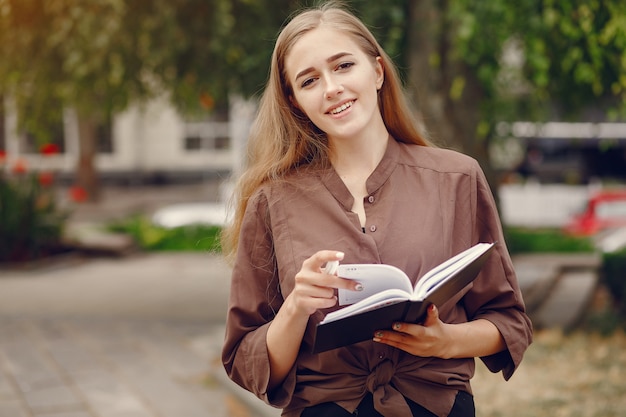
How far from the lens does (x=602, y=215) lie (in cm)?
1417

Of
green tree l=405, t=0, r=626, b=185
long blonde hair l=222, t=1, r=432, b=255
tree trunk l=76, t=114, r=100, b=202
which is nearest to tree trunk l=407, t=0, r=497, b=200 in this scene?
green tree l=405, t=0, r=626, b=185

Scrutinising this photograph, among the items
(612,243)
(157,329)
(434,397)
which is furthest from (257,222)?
(612,243)

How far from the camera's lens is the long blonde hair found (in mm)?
2240

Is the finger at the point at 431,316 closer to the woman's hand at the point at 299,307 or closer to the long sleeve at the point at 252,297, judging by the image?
the woman's hand at the point at 299,307

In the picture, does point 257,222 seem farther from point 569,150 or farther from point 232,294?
point 569,150

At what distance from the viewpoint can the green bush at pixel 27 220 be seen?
1126 cm

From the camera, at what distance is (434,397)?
2121mm

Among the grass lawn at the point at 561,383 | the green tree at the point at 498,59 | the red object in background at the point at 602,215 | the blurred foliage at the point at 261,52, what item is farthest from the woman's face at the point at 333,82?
the red object in background at the point at 602,215

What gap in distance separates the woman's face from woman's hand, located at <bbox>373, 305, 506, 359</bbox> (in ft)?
1.72

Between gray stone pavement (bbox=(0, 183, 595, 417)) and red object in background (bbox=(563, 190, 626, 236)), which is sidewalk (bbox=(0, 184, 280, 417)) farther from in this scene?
red object in background (bbox=(563, 190, 626, 236))

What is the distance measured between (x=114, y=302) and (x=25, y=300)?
939 mm

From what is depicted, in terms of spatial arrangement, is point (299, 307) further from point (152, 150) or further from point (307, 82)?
point (152, 150)

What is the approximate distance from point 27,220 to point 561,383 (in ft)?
27.6

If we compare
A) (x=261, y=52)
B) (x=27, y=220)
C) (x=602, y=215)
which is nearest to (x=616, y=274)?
(x=261, y=52)
